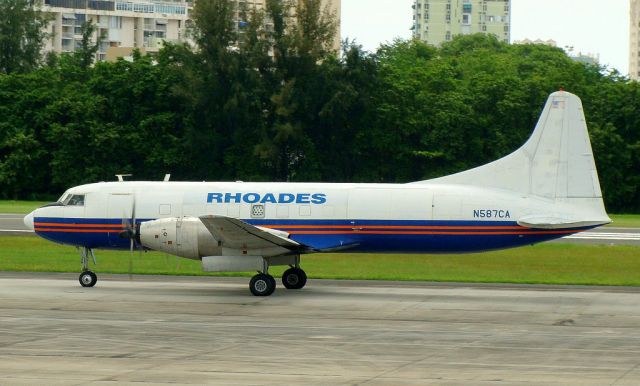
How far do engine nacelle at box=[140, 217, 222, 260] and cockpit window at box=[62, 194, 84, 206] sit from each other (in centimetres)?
337

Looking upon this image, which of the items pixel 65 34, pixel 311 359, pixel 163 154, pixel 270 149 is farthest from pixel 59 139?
pixel 65 34

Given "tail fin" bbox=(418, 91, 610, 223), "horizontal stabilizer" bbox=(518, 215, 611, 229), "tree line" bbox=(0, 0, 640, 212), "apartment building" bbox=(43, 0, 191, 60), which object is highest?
"apartment building" bbox=(43, 0, 191, 60)

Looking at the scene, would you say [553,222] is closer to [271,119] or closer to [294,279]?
[294,279]

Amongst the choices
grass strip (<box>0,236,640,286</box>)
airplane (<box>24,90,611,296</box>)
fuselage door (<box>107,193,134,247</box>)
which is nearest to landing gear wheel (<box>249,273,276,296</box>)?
airplane (<box>24,90,611,296</box>)

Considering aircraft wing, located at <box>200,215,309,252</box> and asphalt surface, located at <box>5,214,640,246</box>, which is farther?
asphalt surface, located at <box>5,214,640,246</box>

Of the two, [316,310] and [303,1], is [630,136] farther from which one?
[316,310]

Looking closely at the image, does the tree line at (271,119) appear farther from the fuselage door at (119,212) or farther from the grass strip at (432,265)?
the fuselage door at (119,212)

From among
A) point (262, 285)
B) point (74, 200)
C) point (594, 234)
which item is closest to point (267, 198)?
point (262, 285)

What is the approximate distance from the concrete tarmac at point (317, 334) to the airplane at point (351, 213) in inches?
58.0

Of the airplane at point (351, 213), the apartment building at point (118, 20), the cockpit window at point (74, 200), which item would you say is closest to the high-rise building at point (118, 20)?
the apartment building at point (118, 20)

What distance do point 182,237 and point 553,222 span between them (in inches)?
432

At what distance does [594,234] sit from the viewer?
54938 mm

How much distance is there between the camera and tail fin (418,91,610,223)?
30703 millimetres

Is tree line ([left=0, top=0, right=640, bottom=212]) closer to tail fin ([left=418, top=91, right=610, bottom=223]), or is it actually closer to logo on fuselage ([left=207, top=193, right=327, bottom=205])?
logo on fuselage ([left=207, top=193, right=327, bottom=205])
